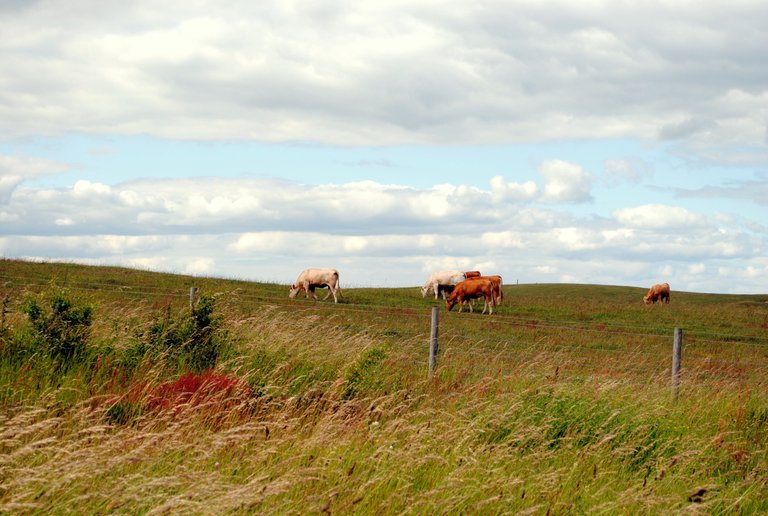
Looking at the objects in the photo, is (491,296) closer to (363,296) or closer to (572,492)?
(363,296)

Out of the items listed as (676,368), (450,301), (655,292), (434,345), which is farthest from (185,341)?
(655,292)

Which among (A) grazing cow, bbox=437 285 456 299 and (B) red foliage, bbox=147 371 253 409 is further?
(A) grazing cow, bbox=437 285 456 299

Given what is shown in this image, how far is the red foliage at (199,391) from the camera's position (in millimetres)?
9523

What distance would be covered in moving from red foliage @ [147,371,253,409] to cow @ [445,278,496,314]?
86.4 ft

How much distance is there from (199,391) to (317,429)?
2.19m

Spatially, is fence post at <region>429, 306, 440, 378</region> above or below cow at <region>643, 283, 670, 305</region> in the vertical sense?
below

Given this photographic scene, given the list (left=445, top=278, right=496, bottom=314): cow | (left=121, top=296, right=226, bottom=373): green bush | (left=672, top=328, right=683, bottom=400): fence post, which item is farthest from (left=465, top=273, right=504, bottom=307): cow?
(left=121, top=296, right=226, bottom=373): green bush

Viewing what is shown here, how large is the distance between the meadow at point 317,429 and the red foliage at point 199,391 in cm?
4

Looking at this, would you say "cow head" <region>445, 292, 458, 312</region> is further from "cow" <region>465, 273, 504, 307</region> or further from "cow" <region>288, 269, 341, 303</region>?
"cow" <region>288, 269, 341, 303</region>

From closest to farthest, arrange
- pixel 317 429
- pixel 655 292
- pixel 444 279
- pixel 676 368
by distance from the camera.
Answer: pixel 317 429 < pixel 676 368 < pixel 444 279 < pixel 655 292

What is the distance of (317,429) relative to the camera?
8.23m

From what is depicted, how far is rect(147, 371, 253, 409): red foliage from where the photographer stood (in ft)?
31.2

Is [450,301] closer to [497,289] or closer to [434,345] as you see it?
[497,289]

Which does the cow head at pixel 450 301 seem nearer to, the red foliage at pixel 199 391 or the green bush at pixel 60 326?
the green bush at pixel 60 326
